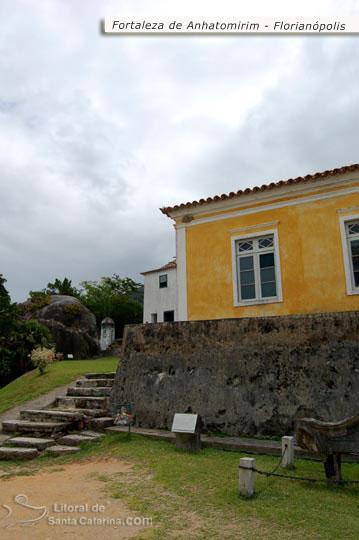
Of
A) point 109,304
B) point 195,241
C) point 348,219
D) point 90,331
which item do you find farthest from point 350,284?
point 109,304

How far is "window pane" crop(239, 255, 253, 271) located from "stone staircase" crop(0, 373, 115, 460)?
4.61m

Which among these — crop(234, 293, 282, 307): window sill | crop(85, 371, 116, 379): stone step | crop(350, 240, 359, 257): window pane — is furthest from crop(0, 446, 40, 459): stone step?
crop(350, 240, 359, 257): window pane

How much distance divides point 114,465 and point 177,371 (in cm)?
289

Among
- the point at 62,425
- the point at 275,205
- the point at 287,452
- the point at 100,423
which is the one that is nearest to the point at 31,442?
the point at 62,425

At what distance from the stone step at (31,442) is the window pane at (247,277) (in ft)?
18.4

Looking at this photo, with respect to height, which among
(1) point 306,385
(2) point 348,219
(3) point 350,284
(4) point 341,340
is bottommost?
(1) point 306,385

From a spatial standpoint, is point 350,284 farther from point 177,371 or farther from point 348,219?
point 177,371

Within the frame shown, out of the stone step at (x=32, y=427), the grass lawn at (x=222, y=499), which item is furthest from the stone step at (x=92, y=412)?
the grass lawn at (x=222, y=499)

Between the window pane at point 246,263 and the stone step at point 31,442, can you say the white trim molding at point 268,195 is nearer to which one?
the window pane at point 246,263

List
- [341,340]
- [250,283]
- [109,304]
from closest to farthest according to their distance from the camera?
1. [341,340]
2. [250,283]
3. [109,304]

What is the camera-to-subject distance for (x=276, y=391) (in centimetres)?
768

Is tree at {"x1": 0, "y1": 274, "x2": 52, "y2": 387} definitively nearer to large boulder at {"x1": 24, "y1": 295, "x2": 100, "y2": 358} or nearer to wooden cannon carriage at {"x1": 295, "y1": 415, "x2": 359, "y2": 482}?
large boulder at {"x1": 24, "y1": 295, "x2": 100, "y2": 358}

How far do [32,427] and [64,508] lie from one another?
4176 millimetres

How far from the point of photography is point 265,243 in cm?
1016
